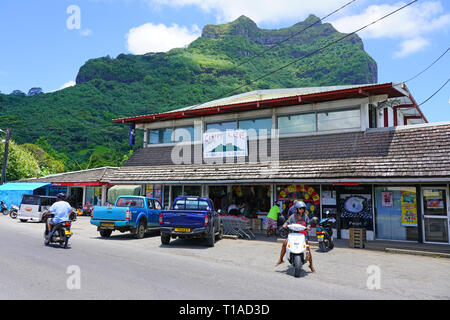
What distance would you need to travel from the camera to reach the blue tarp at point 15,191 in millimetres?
33000

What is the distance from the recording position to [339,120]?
53.0 feet

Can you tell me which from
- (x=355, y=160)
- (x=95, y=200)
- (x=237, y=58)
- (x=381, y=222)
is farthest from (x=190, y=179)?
(x=237, y=58)

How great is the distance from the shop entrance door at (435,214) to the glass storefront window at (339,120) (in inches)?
163

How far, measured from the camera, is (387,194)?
1451 cm

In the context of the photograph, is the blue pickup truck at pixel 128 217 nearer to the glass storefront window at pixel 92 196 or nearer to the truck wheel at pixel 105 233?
the truck wheel at pixel 105 233

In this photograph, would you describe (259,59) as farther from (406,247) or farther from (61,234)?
(61,234)

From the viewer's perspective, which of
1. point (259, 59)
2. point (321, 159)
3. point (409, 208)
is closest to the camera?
point (409, 208)

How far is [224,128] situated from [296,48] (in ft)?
446

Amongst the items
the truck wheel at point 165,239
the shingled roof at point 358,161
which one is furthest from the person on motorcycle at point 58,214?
the shingled roof at point 358,161

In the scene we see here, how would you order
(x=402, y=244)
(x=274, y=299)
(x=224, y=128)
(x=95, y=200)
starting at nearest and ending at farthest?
(x=274, y=299) < (x=402, y=244) < (x=224, y=128) < (x=95, y=200)

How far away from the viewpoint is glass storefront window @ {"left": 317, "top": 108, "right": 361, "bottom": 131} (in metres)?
15.8

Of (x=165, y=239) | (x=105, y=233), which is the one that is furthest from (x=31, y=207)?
(x=165, y=239)

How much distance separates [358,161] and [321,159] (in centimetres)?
171

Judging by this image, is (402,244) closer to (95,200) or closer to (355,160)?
(355,160)
